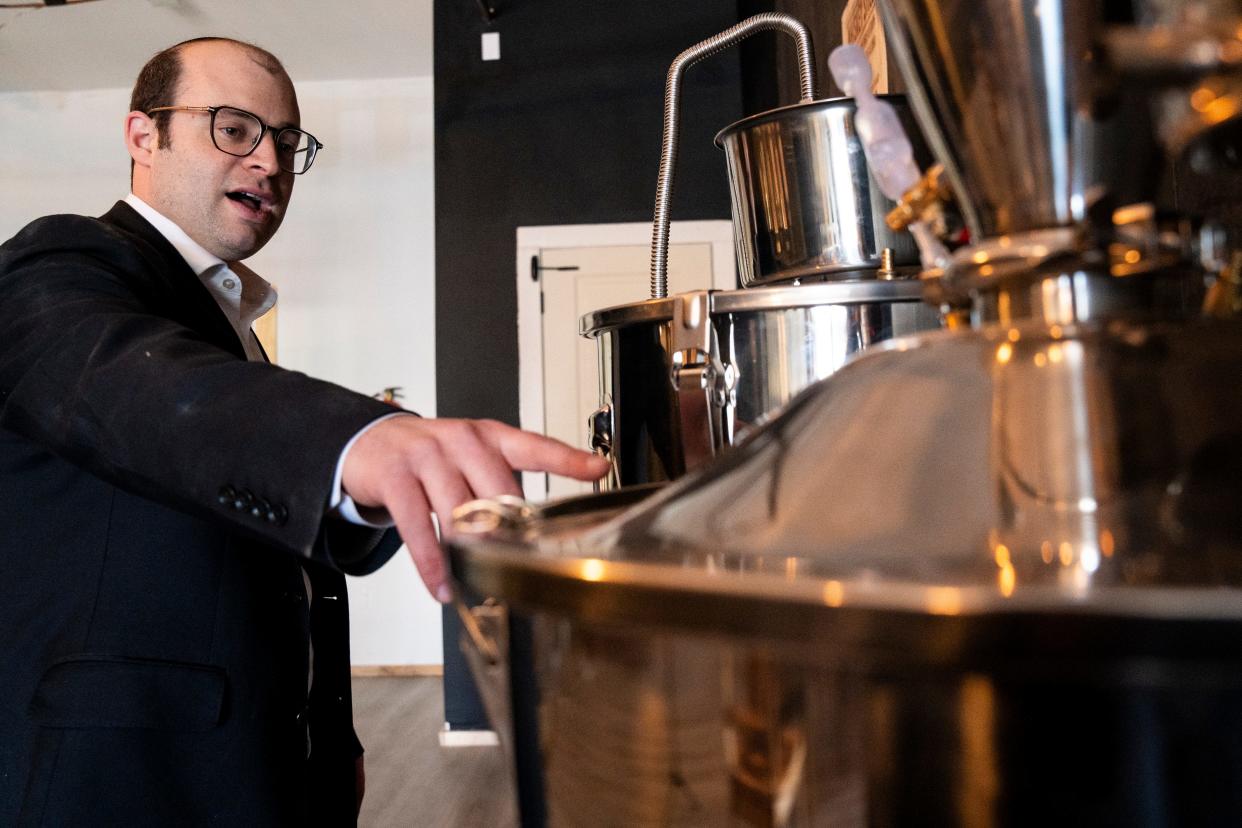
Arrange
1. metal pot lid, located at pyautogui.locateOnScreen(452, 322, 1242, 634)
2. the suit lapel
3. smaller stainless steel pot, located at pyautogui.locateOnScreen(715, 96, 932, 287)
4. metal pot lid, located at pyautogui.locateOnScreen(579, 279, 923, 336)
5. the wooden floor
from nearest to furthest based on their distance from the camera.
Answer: metal pot lid, located at pyautogui.locateOnScreen(452, 322, 1242, 634) < metal pot lid, located at pyautogui.locateOnScreen(579, 279, 923, 336) < smaller stainless steel pot, located at pyautogui.locateOnScreen(715, 96, 932, 287) < the suit lapel < the wooden floor

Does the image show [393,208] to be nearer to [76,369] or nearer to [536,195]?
[536,195]

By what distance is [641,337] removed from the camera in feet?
2.81

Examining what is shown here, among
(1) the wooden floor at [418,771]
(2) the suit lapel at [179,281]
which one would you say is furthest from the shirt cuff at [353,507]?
(1) the wooden floor at [418,771]

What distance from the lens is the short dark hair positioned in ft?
5.11

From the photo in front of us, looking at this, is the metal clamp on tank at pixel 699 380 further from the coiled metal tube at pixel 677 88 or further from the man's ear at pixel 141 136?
the man's ear at pixel 141 136

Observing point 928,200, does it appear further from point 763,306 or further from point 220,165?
point 220,165

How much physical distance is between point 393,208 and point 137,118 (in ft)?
15.7

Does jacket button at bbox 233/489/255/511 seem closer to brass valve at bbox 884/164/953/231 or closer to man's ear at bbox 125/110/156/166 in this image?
brass valve at bbox 884/164/953/231

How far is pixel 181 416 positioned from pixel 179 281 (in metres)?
0.78

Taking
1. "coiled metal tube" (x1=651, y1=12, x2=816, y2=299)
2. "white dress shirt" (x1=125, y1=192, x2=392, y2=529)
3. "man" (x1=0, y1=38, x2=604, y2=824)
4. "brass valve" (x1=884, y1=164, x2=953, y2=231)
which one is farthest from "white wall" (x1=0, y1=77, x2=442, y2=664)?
"brass valve" (x1=884, y1=164, x2=953, y2=231)

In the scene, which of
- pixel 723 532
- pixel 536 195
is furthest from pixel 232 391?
pixel 536 195

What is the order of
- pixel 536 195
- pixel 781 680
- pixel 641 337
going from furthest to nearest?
pixel 536 195, pixel 641 337, pixel 781 680

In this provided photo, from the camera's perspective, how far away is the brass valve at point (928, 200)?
1.28ft

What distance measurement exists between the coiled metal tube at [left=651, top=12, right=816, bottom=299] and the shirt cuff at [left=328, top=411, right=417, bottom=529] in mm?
502
